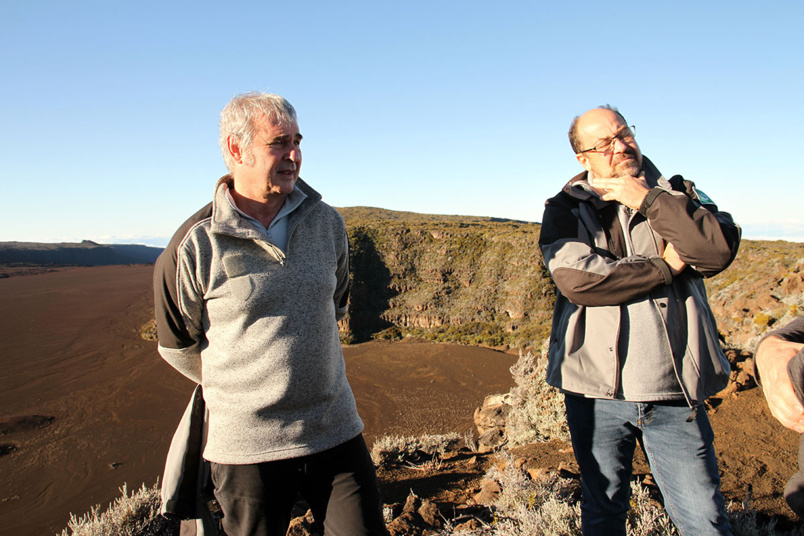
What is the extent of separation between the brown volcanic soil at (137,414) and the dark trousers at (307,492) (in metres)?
2.41

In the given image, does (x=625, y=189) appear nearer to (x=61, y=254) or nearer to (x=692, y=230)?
(x=692, y=230)

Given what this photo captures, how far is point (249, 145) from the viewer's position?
5.85 feet

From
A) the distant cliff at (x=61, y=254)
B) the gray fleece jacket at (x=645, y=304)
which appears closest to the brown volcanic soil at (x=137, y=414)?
the gray fleece jacket at (x=645, y=304)

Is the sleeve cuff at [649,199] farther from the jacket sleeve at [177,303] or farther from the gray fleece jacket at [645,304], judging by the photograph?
the jacket sleeve at [177,303]

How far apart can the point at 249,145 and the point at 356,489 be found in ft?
4.48

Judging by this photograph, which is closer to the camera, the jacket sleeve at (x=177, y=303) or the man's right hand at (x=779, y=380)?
the man's right hand at (x=779, y=380)

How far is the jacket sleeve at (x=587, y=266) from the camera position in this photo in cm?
177

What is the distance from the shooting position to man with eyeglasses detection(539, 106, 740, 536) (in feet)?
5.65

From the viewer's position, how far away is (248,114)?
177 centimetres

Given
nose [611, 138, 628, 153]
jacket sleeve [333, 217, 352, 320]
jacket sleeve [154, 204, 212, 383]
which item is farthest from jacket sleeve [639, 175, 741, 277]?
jacket sleeve [154, 204, 212, 383]

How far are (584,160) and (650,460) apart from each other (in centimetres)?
130

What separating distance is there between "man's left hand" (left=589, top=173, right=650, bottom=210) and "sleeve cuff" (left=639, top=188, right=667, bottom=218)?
0.6 inches

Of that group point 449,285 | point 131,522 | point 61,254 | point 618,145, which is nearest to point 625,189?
point 618,145

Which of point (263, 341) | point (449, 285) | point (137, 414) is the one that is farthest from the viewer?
point (449, 285)
